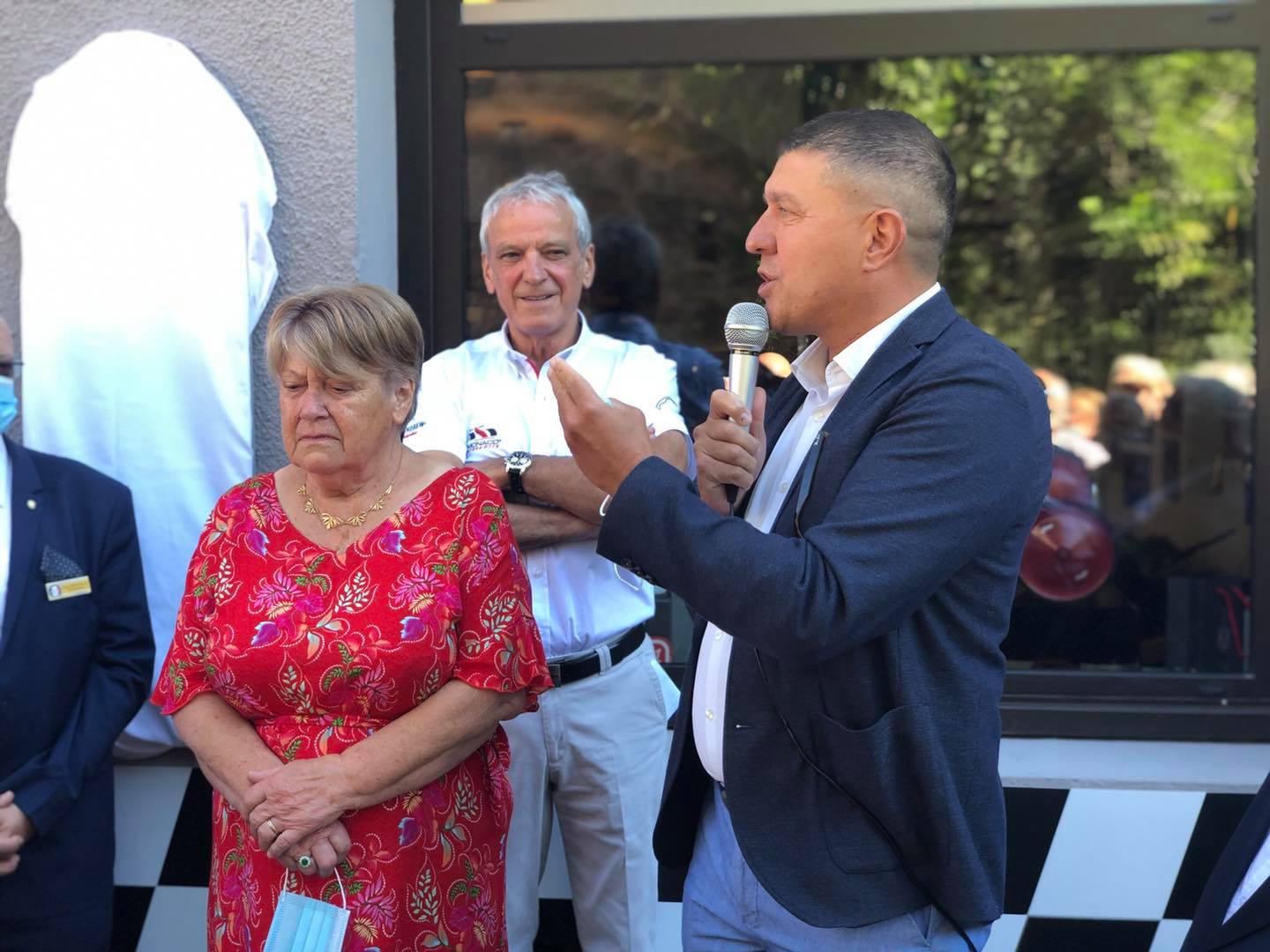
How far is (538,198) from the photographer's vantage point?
3.08 m

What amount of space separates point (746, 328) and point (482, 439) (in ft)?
3.62

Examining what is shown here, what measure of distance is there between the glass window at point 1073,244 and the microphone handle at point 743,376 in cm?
53

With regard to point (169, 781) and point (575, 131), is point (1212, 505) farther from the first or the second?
point (169, 781)

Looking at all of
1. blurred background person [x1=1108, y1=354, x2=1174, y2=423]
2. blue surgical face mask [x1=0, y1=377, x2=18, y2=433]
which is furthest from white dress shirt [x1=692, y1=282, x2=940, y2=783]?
blurred background person [x1=1108, y1=354, x2=1174, y2=423]

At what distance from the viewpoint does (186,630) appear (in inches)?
95.5

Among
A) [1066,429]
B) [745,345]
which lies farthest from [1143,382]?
[745,345]

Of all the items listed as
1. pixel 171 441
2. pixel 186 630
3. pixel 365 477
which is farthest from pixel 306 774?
pixel 171 441

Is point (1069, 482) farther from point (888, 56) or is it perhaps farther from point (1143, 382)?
point (1143, 382)

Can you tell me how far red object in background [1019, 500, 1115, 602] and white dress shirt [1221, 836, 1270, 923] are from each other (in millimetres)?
2090

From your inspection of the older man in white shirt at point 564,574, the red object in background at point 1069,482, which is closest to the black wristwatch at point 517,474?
the older man in white shirt at point 564,574

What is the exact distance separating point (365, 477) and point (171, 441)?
0.88 m

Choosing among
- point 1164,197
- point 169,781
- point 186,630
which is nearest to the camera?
point 186,630

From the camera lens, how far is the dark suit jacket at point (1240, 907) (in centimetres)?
168

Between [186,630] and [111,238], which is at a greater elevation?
[111,238]
